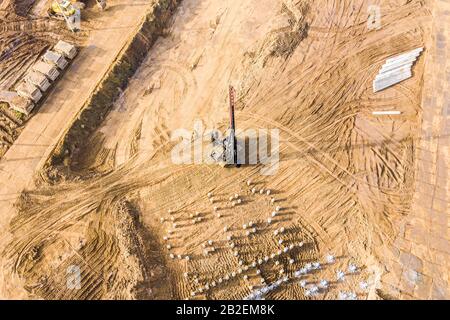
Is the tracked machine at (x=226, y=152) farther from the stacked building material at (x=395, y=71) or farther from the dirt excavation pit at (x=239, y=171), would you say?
the stacked building material at (x=395, y=71)

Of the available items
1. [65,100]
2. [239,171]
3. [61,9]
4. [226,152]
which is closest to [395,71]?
[239,171]

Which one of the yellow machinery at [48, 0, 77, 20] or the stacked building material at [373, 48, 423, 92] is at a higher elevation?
the yellow machinery at [48, 0, 77, 20]

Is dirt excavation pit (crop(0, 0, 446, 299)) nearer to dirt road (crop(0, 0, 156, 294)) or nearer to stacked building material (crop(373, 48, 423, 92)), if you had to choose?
stacked building material (crop(373, 48, 423, 92))

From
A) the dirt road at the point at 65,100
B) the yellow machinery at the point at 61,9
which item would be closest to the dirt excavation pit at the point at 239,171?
the dirt road at the point at 65,100

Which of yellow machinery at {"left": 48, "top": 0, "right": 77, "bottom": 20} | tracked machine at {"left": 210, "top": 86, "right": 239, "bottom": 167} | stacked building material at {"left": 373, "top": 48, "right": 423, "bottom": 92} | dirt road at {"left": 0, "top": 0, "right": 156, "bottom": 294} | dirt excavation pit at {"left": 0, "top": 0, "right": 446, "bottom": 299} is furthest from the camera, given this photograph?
yellow machinery at {"left": 48, "top": 0, "right": 77, "bottom": 20}

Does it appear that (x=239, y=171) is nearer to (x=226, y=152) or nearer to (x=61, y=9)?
(x=226, y=152)

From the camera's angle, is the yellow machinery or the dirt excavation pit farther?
the yellow machinery

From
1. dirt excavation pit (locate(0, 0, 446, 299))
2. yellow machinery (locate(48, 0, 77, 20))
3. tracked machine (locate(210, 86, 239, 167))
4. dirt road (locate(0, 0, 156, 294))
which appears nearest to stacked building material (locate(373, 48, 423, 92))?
dirt excavation pit (locate(0, 0, 446, 299))

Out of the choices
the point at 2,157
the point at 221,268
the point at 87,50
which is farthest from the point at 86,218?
the point at 87,50
